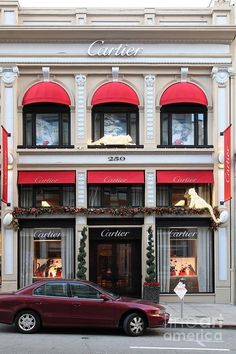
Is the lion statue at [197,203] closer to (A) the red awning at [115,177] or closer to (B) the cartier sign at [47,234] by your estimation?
(A) the red awning at [115,177]

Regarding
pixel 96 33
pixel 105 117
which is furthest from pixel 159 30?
pixel 105 117

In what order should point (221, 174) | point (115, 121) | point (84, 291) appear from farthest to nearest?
1. point (115, 121)
2. point (221, 174)
3. point (84, 291)

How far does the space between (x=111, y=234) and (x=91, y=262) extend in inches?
51.5

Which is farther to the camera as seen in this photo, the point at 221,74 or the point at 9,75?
the point at 221,74

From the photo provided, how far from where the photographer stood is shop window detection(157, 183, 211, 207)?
21859mm

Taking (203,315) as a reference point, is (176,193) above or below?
above

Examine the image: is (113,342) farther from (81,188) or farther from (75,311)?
(81,188)

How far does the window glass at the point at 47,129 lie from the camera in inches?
862

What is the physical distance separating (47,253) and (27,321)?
298 inches

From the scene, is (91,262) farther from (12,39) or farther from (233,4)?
(233,4)

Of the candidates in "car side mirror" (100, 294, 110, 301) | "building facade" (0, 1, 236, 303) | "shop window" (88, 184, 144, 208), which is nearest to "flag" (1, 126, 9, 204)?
"building facade" (0, 1, 236, 303)

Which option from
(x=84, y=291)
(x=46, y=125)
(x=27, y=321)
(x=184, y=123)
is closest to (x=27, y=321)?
(x=27, y=321)

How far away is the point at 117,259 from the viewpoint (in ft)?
71.5

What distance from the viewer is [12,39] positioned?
2164 centimetres
